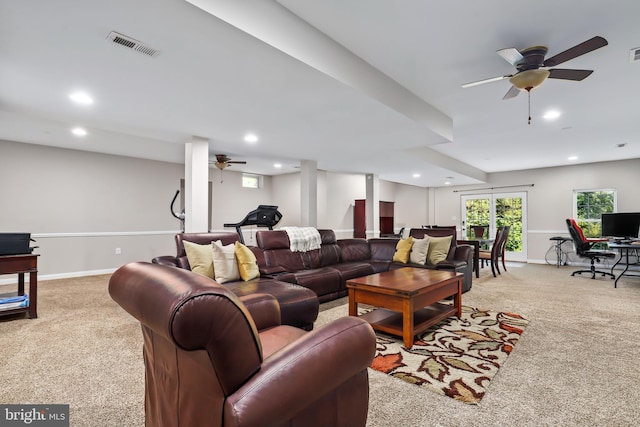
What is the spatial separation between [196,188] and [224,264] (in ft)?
5.74

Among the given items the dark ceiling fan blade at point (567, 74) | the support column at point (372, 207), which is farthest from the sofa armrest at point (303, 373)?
the support column at point (372, 207)

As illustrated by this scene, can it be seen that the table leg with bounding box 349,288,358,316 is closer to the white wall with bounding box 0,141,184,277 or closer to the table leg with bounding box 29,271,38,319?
the table leg with bounding box 29,271,38,319

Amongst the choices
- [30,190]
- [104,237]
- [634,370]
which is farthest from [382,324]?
[30,190]

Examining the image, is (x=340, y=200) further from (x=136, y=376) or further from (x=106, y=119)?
(x=136, y=376)

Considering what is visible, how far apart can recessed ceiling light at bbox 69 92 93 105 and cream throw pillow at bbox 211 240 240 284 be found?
1.91 m

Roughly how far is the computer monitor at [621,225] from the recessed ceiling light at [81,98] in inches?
357

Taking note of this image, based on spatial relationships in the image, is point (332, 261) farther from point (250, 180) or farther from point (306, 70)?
point (250, 180)

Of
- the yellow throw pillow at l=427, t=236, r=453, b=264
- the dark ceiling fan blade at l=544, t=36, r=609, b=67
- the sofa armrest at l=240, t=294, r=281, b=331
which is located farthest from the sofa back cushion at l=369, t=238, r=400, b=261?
the sofa armrest at l=240, t=294, r=281, b=331

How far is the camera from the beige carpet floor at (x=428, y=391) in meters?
1.70

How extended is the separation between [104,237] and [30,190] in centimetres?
139

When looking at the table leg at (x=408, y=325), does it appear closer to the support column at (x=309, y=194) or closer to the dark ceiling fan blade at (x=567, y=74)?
the dark ceiling fan blade at (x=567, y=74)

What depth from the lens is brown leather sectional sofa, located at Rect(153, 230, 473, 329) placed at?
2.72 meters

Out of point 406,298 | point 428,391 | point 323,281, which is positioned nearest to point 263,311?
point 428,391

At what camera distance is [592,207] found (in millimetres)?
7586
